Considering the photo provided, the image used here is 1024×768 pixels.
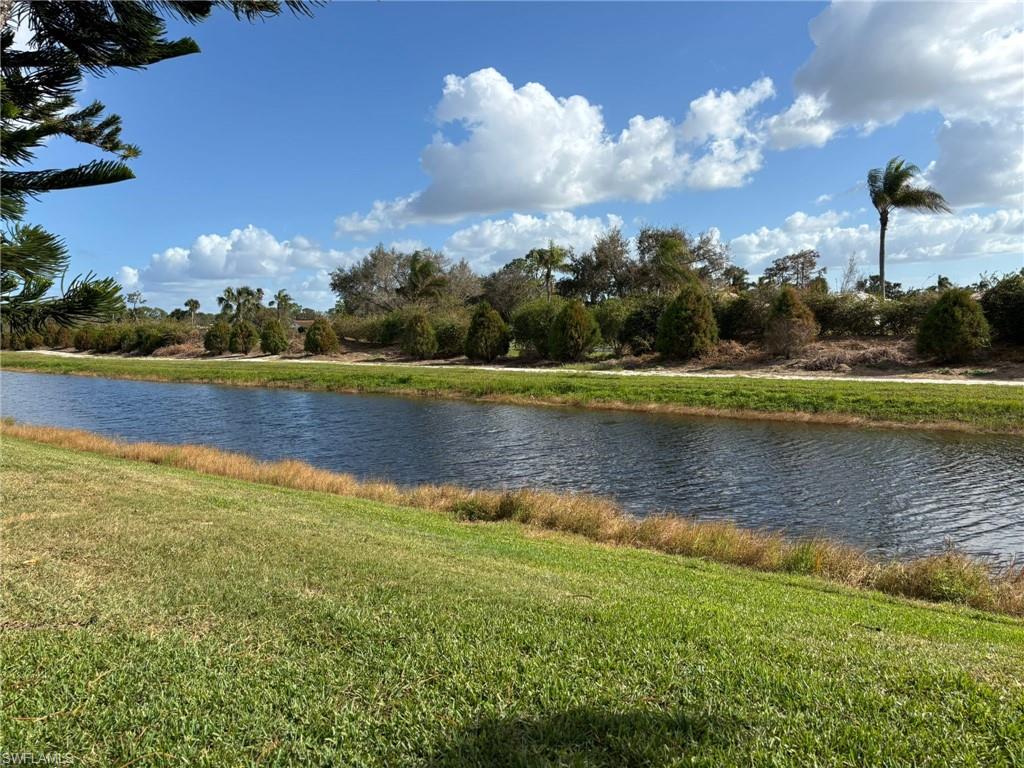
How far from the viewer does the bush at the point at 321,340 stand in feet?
176

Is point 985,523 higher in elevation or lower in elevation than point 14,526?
lower

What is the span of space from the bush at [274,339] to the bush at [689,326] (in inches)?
1343

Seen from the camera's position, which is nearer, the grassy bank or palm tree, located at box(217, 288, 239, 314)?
the grassy bank

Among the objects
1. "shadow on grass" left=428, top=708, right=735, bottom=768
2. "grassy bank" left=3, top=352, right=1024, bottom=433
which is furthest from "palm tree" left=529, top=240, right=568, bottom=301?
"shadow on grass" left=428, top=708, right=735, bottom=768

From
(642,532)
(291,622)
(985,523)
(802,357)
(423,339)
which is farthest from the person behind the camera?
(423,339)

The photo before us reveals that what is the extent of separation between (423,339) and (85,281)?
44.0 meters

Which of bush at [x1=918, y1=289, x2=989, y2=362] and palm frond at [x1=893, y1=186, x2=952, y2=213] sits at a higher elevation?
palm frond at [x1=893, y1=186, x2=952, y2=213]

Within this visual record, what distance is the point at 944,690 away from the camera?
3572mm

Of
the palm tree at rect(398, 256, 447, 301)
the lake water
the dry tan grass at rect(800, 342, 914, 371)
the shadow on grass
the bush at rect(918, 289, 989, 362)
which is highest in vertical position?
the palm tree at rect(398, 256, 447, 301)

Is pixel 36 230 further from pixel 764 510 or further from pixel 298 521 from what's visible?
pixel 764 510

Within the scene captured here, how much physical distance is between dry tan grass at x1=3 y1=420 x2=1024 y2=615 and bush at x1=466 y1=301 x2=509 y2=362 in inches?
1080

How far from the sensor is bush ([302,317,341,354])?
176ft

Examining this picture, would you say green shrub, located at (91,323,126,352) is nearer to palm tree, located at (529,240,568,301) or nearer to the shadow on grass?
palm tree, located at (529,240,568,301)

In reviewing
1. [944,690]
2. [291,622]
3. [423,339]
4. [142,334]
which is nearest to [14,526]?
[291,622]
